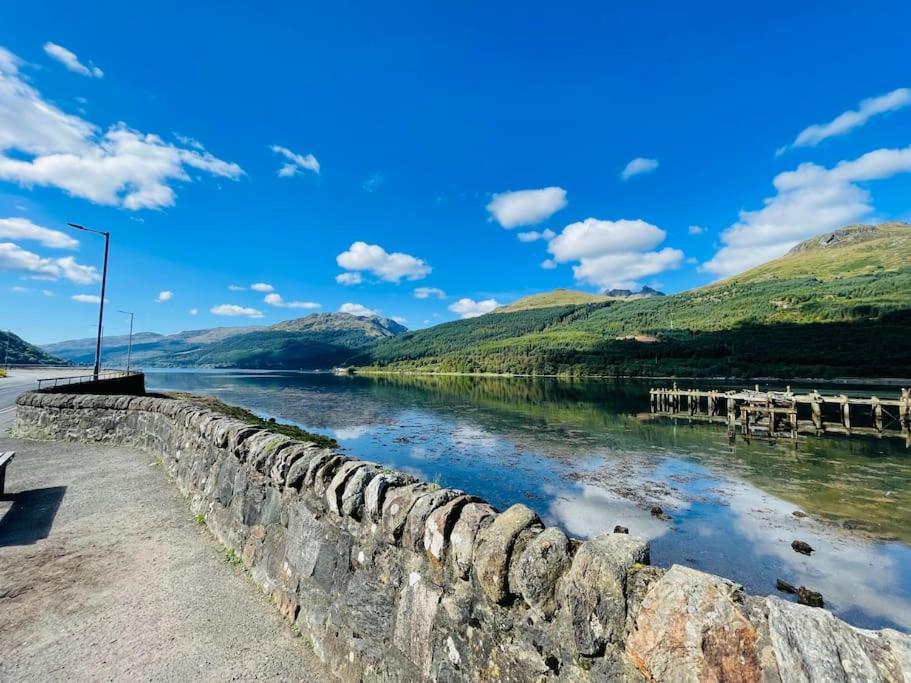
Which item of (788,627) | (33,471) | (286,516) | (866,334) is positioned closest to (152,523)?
(286,516)

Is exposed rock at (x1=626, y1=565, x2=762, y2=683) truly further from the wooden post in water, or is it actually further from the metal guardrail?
the wooden post in water

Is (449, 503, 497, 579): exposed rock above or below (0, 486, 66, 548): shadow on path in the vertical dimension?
above

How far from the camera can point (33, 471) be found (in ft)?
31.3

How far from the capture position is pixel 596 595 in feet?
7.79

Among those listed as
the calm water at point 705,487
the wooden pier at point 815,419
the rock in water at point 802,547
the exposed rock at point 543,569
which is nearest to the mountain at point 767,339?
the wooden pier at point 815,419

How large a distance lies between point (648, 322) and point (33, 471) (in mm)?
212141

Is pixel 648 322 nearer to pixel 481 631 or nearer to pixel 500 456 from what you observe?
pixel 500 456

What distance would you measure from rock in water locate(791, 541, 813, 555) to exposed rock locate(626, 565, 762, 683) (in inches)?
544

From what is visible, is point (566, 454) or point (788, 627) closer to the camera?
point (788, 627)

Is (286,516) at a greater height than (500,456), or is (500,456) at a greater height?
(286,516)

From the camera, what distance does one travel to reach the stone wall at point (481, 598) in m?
1.90

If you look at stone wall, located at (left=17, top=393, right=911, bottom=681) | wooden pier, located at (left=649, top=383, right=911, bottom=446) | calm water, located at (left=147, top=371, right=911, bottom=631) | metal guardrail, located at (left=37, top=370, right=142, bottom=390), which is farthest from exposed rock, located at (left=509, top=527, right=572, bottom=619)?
wooden pier, located at (left=649, top=383, right=911, bottom=446)

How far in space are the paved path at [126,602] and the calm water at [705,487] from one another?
10.7 metres

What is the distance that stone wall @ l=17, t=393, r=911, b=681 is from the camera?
1903 millimetres
